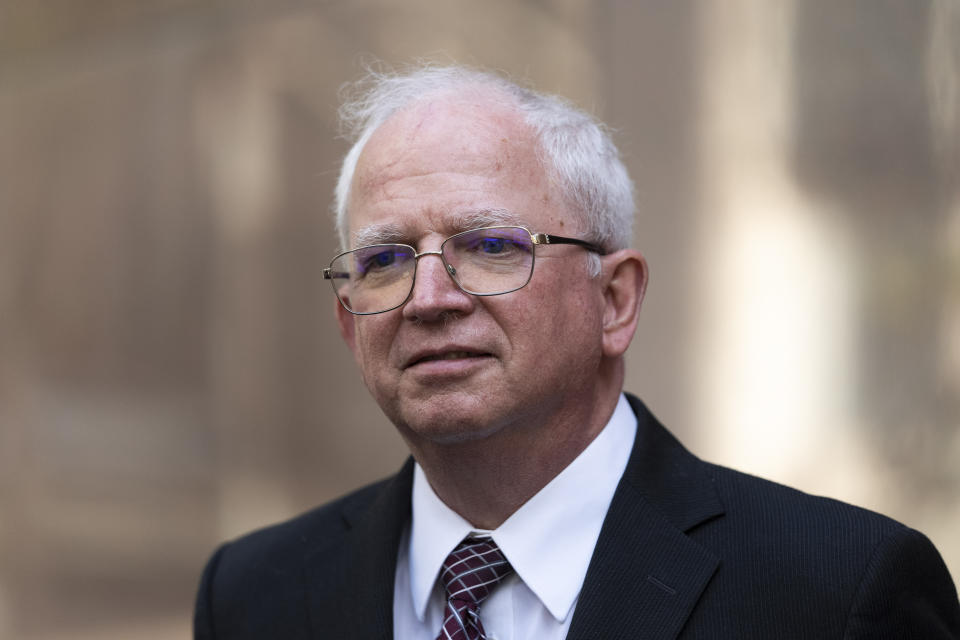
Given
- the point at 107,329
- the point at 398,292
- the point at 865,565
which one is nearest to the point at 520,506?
the point at 398,292

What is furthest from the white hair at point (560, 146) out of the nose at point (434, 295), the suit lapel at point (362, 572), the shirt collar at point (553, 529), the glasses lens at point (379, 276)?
the suit lapel at point (362, 572)

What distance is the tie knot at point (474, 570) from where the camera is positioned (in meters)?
2.32

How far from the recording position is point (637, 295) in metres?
2.61

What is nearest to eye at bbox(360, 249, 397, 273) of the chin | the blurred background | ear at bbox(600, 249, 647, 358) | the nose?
the nose

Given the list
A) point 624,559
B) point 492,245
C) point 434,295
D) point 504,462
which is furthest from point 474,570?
point 492,245

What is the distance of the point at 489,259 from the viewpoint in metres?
2.32

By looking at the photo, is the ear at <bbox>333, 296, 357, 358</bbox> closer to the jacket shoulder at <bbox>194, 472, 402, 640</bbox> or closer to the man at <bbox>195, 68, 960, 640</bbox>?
the man at <bbox>195, 68, 960, 640</bbox>

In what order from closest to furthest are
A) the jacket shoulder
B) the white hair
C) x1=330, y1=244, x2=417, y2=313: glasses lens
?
x1=330, y1=244, x2=417, y2=313: glasses lens
the white hair
the jacket shoulder

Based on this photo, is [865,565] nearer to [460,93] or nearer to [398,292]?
[398,292]

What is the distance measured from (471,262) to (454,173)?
221mm

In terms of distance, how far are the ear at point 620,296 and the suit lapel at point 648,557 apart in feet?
0.88

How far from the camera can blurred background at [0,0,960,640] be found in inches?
130

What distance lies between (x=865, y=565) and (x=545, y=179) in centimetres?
114

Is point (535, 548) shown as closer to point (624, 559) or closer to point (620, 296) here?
point (624, 559)
